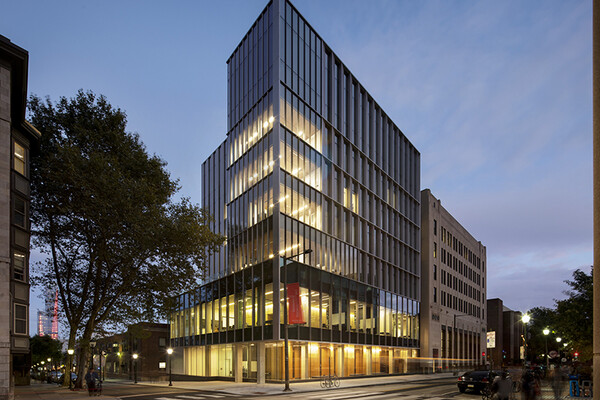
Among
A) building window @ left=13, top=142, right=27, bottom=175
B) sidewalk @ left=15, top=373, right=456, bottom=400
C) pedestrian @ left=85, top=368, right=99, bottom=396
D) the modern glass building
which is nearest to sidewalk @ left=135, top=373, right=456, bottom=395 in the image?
sidewalk @ left=15, top=373, right=456, bottom=400

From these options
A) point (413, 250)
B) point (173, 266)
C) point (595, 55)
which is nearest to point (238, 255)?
point (173, 266)

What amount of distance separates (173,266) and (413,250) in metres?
41.6

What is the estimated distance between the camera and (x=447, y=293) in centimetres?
7912

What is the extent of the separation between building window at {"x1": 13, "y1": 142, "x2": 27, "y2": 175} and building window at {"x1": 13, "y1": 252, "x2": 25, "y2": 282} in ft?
15.6

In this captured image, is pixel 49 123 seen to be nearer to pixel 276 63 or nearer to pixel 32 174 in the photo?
pixel 32 174

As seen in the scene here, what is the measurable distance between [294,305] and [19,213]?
1877 centimetres

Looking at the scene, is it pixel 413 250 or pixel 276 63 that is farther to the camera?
pixel 413 250

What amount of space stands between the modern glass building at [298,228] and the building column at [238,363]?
5.2 inches

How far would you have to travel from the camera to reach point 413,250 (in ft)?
226

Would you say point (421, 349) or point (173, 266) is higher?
point (173, 266)

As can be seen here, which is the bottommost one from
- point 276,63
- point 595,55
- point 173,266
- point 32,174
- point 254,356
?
point 254,356

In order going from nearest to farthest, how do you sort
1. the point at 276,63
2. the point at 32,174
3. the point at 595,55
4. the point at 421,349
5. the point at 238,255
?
the point at 595,55
the point at 32,174
the point at 276,63
the point at 238,255
the point at 421,349

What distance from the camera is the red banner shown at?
113 feet

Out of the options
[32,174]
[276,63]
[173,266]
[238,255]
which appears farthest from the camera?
[238,255]
